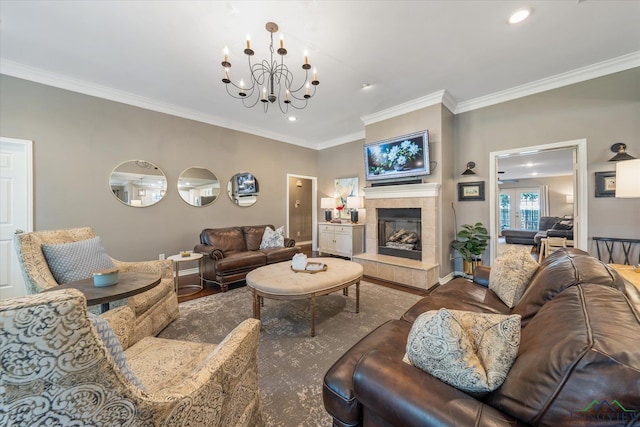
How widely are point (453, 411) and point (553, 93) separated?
4.49m

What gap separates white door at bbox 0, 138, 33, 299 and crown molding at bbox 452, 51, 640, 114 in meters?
6.42

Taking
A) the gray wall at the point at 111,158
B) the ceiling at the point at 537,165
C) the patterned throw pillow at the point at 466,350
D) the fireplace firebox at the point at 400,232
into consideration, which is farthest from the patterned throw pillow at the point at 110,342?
the ceiling at the point at 537,165

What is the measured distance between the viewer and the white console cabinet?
17.5 ft

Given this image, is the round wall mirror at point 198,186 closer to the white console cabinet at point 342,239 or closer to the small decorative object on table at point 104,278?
the white console cabinet at point 342,239

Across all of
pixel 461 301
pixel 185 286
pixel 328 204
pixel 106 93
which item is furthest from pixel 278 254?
pixel 106 93

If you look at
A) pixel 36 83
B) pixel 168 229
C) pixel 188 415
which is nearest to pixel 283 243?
pixel 168 229

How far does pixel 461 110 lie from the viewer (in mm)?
4070

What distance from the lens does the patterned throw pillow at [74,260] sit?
6.15ft

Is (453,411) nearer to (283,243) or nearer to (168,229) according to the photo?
(283,243)

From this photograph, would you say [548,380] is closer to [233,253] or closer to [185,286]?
[233,253]

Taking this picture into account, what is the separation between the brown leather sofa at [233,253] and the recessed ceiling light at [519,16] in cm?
400

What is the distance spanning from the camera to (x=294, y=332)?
7.47ft

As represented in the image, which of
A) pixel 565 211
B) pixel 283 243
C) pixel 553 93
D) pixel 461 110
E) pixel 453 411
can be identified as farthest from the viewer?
pixel 565 211

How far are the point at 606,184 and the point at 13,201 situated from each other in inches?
296
